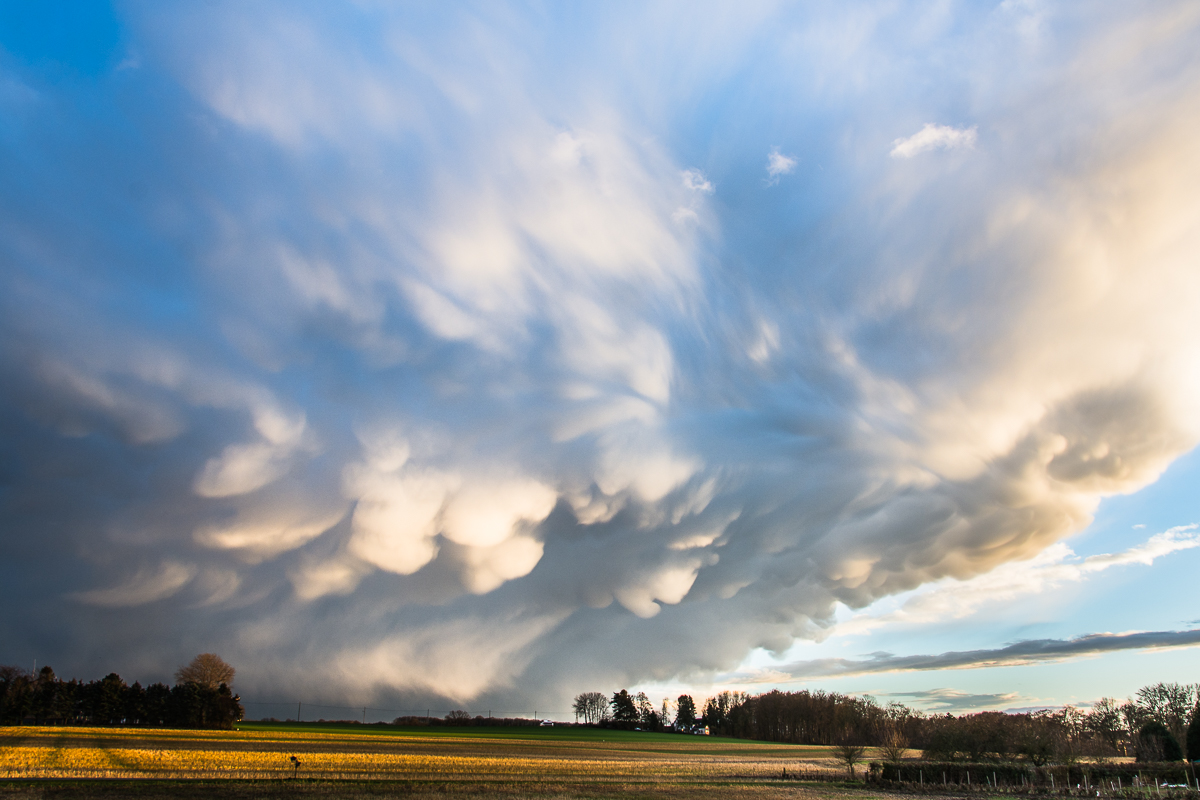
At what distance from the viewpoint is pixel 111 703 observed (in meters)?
142

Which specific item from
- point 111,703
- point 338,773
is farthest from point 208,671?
point 338,773

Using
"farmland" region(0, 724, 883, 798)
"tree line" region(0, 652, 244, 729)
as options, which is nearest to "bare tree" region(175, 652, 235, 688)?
"tree line" region(0, 652, 244, 729)

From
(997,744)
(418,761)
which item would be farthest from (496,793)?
(997,744)

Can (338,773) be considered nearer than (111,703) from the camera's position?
Yes

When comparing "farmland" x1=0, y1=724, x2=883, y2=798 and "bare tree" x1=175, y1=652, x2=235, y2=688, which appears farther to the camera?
"bare tree" x1=175, y1=652, x2=235, y2=688

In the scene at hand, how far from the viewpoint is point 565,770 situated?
65.2m

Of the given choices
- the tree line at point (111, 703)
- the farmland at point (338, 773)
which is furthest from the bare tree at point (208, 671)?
the farmland at point (338, 773)

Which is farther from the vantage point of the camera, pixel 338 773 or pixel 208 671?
pixel 208 671

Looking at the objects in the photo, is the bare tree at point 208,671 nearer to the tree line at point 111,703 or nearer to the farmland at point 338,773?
the tree line at point 111,703

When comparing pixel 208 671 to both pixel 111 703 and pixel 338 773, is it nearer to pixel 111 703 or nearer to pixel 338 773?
pixel 111 703

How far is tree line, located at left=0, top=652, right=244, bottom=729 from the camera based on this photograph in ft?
445

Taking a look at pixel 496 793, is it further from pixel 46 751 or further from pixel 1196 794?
pixel 1196 794

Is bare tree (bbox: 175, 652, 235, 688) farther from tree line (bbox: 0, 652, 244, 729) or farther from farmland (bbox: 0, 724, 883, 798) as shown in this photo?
farmland (bbox: 0, 724, 883, 798)

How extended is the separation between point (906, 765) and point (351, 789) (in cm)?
5944
